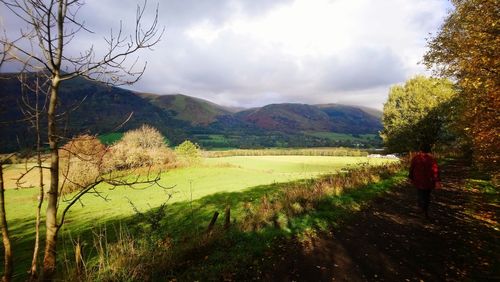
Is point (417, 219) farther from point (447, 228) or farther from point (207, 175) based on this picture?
point (207, 175)

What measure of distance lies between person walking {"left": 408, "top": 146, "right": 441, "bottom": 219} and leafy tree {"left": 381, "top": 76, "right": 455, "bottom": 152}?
29.1m

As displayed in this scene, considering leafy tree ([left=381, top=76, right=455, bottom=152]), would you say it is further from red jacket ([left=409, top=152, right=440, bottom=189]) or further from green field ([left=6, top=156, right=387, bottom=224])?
red jacket ([left=409, top=152, right=440, bottom=189])

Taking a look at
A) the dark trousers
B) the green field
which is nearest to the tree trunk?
the green field

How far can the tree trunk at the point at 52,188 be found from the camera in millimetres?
5430

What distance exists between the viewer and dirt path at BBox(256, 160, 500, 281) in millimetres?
8289

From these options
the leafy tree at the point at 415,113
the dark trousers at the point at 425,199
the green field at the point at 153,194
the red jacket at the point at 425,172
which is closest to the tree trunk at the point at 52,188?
the green field at the point at 153,194

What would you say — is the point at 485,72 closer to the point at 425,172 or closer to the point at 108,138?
the point at 425,172

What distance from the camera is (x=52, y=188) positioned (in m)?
5.55

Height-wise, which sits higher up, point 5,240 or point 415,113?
point 415,113

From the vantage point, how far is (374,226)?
1251 centimetres

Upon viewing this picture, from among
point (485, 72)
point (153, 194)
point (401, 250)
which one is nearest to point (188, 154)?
point (153, 194)

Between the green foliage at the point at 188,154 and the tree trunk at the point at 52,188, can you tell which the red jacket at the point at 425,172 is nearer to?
the tree trunk at the point at 52,188

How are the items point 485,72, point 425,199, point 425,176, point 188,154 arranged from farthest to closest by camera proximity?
point 188,154 → point 485,72 → point 425,199 → point 425,176

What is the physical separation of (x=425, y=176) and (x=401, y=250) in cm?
458
